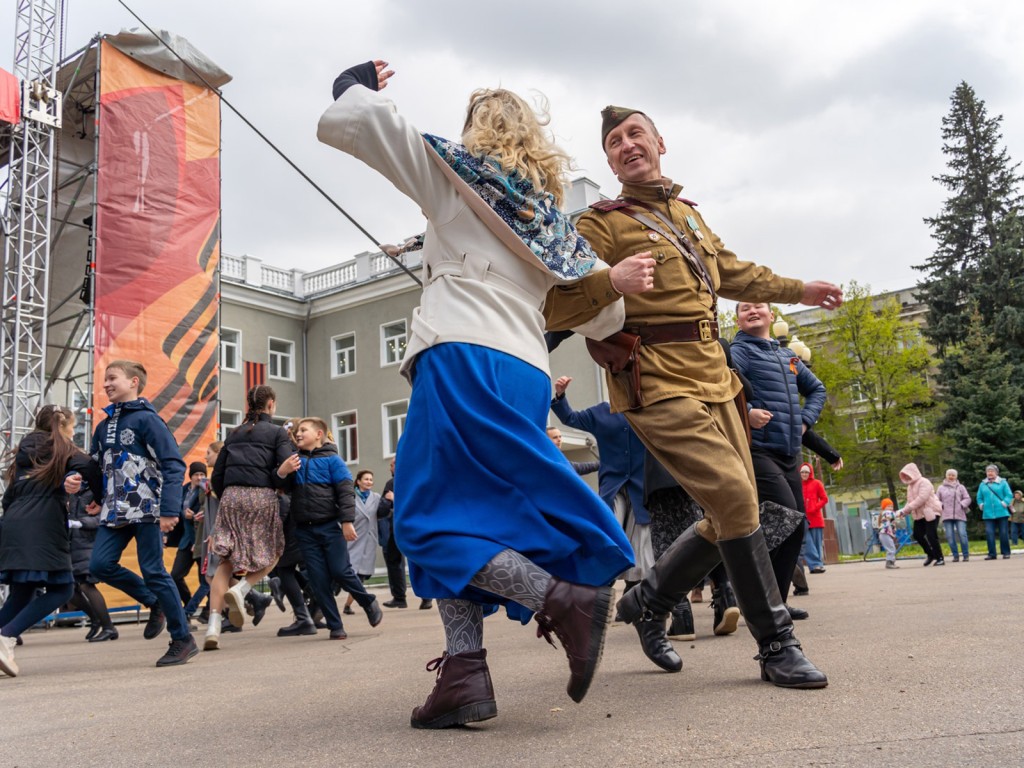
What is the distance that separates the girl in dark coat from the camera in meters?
6.53

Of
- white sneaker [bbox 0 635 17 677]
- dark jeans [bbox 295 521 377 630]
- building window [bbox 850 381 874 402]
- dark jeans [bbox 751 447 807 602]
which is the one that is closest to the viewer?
dark jeans [bbox 751 447 807 602]

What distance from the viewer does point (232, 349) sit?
116ft

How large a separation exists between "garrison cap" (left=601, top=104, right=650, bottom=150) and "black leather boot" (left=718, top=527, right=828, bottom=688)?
1.81m

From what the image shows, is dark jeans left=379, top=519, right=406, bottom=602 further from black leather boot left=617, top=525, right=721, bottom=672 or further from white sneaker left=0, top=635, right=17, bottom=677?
black leather boot left=617, top=525, right=721, bottom=672

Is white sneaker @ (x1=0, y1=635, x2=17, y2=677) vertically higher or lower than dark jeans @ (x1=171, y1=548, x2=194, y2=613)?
lower

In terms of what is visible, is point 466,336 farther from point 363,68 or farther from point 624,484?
point 624,484

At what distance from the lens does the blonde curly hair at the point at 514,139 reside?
3.07 meters

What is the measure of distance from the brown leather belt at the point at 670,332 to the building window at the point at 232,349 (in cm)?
3342

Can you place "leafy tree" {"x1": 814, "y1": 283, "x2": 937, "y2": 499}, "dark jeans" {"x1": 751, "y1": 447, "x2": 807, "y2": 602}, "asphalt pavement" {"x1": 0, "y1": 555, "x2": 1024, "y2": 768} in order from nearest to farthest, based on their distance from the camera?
"asphalt pavement" {"x1": 0, "y1": 555, "x2": 1024, "y2": 768}
"dark jeans" {"x1": 751, "y1": 447, "x2": 807, "y2": 602}
"leafy tree" {"x1": 814, "y1": 283, "x2": 937, "y2": 499}

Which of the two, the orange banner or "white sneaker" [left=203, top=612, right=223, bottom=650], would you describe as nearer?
"white sneaker" [left=203, top=612, right=223, bottom=650]

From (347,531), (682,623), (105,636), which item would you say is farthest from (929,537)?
(105,636)

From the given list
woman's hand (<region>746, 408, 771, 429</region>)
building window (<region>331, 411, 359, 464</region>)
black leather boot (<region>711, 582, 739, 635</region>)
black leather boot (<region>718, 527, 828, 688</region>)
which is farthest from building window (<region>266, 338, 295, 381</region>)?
black leather boot (<region>718, 527, 828, 688</region>)

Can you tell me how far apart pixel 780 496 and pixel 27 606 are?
5197 mm

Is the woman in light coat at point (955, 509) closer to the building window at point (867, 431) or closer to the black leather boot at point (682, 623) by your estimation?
the black leather boot at point (682, 623)
